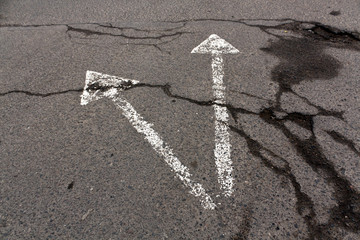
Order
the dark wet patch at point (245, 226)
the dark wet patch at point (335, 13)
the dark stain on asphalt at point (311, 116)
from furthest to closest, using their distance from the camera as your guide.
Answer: the dark wet patch at point (335, 13), the dark stain on asphalt at point (311, 116), the dark wet patch at point (245, 226)

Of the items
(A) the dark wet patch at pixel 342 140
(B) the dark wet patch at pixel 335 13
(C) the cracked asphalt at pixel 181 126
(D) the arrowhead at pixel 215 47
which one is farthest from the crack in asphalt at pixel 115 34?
(A) the dark wet patch at pixel 342 140

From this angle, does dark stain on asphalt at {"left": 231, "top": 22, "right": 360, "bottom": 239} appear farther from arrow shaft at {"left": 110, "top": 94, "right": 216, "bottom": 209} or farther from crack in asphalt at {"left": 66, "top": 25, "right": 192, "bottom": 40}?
crack in asphalt at {"left": 66, "top": 25, "right": 192, "bottom": 40}

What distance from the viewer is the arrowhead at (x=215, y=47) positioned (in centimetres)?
447

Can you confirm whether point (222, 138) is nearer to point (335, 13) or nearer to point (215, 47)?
point (215, 47)

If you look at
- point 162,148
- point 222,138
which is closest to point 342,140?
point 222,138

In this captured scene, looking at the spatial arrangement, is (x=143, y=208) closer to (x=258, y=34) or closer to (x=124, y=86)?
(x=124, y=86)

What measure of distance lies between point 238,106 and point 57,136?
84.1 inches

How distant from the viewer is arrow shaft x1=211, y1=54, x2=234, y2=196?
8.88 feet

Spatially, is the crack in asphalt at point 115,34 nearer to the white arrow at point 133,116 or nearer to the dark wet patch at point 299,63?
the white arrow at point 133,116

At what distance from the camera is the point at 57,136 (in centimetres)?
→ 321

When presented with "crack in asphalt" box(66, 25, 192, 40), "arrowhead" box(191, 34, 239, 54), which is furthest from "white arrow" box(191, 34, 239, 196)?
"crack in asphalt" box(66, 25, 192, 40)

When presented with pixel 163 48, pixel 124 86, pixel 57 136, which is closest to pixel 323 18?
pixel 163 48

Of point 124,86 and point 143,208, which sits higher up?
point 124,86

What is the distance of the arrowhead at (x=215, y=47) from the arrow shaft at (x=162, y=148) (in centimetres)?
161
